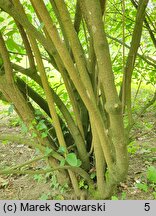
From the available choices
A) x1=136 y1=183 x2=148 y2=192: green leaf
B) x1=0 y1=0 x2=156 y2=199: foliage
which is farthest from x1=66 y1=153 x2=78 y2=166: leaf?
x1=136 y1=183 x2=148 y2=192: green leaf

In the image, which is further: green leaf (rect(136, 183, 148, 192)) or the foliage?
green leaf (rect(136, 183, 148, 192))

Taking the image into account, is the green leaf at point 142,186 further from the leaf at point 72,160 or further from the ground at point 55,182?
the leaf at point 72,160

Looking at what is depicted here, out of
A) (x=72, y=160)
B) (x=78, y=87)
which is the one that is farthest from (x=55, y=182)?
(x=78, y=87)

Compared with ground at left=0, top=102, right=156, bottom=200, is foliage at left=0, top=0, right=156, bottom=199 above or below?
above

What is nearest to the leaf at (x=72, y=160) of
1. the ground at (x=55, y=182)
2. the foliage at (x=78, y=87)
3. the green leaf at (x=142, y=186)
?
the foliage at (x=78, y=87)

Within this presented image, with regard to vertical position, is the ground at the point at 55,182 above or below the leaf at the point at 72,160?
below

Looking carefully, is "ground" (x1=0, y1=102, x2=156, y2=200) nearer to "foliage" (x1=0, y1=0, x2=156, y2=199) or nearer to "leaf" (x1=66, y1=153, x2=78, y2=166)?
"foliage" (x1=0, y1=0, x2=156, y2=199)

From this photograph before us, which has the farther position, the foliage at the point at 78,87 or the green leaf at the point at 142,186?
the green leaf at the point at 142,186

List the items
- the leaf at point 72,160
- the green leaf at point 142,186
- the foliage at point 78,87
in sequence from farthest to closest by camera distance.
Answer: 1. the green leaf at point 142,186
2. the leaf at point 72,160
3. the foliage at point 78,87

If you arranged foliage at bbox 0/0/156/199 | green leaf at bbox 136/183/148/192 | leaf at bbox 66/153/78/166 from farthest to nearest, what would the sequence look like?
green leaf at bbox 136/183/148/192 < leaf at bbox 66/153/78/166 < foliage at bbox 0/0/156/199

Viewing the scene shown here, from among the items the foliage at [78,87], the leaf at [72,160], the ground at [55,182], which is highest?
the foliage at [78,87]

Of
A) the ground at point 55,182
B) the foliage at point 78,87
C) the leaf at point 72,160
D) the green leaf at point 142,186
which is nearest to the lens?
the foliage at point 78,87

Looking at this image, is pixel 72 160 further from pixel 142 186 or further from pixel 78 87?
pixel 142 186

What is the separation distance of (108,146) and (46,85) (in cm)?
54
